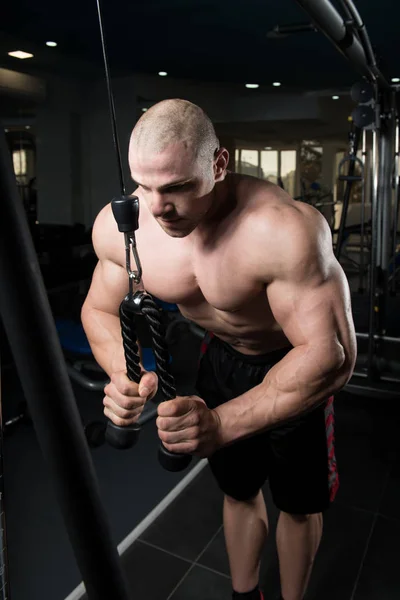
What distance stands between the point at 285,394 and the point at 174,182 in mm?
416

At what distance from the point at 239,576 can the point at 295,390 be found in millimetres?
937

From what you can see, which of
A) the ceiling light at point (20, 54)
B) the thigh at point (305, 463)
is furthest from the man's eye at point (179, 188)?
the ceiling light at point (20, 54)

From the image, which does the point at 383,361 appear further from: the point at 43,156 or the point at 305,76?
the point at 43,156

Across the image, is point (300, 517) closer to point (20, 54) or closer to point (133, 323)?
point (133, 323)

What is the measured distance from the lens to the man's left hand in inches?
32.0

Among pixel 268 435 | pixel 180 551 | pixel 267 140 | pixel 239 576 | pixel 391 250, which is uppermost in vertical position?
pixel 267 140

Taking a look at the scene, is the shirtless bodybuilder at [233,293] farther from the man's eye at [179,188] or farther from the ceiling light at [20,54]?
the ceiling light at [20,54]

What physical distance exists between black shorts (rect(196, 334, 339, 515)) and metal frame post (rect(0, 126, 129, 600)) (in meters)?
0.91

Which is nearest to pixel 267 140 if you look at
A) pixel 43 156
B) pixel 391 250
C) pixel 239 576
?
pixel 391 250

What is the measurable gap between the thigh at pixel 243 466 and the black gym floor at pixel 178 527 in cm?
44

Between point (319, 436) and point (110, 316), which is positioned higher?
point (110, 316)

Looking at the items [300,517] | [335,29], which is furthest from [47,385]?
[335,29]

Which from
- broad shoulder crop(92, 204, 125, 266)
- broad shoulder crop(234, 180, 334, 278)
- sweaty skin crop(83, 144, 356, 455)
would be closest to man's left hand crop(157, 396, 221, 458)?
sweaty skin crop(83, 144, 356, 455)

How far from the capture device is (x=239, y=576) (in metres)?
1.60
